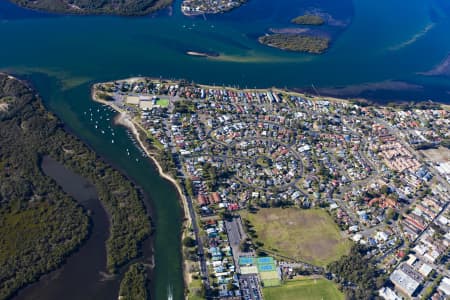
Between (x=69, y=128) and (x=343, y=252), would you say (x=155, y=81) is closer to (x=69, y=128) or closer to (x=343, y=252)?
(x=69, y=128)

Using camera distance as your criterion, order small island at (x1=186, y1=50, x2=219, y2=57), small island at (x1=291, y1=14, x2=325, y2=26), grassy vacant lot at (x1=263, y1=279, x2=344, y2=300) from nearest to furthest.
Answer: grassy vacant lot at (x1=263, y1=279, x2=344, y2=300) < small island at (x1=186, y1=50, x2=219, y2=57) < small island at (x1=291, y1=14, x2=325, y2=26)

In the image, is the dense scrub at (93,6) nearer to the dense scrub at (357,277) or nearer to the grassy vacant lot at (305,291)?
the grassy vacant lot at (305,291)

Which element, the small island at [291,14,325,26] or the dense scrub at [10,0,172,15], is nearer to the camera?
the dense scrub at [10,0,172,15]

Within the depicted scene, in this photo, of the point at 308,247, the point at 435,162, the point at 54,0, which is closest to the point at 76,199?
the point at 308,247

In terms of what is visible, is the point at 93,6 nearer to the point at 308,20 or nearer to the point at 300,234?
the point at 308,20

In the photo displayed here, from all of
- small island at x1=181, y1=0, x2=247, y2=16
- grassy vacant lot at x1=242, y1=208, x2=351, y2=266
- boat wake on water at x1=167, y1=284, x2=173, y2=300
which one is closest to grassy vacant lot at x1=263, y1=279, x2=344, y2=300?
grassy vacant lot at x1=242, y1=208, x2=351, y2=266

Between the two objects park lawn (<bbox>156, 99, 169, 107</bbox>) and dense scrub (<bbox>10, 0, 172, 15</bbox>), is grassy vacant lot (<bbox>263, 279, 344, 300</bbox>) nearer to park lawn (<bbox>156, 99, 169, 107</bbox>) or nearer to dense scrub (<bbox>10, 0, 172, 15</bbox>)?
park lawn (<bbox>156, 99, 169, 107</bbox>)

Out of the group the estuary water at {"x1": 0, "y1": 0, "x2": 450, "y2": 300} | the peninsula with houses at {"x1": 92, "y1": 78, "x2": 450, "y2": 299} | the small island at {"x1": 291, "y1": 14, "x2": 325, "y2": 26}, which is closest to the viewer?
the peninsula with houses at {"x1": 92, "y1": 78, "x2": 450, "y2": 299}
